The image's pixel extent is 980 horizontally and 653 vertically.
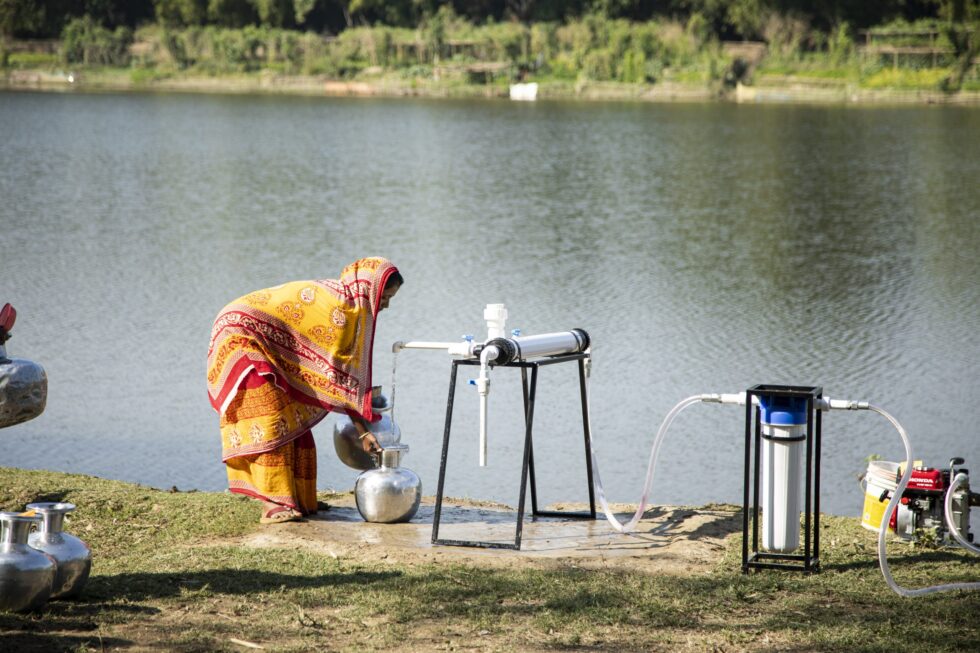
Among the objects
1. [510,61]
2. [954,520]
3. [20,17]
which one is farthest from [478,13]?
[954,520]

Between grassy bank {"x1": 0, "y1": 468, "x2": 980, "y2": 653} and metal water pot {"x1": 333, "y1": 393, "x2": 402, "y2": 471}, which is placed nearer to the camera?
grassy bank {"x1": 0, "y1": 468, "x2": 980, "y2": 653}

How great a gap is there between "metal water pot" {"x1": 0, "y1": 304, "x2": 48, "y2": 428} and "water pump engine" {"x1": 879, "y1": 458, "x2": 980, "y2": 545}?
144 inches

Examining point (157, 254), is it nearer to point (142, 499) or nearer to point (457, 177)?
point (457, 177)

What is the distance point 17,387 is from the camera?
5625 mm

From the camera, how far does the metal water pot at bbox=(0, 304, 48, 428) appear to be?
561 centimetres

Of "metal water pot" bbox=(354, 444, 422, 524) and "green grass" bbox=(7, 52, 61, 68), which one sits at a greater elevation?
"green grass" bbox=(7, 52, 61, 68)

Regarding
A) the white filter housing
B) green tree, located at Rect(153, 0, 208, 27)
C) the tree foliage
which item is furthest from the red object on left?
green tree, located at Rect(153, 0, 208, 27)

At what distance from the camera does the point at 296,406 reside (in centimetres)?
645

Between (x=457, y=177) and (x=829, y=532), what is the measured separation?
22.0 meters

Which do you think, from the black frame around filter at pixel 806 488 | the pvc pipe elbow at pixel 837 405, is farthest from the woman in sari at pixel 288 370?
the pvc pipe elbow at pixel 837 405

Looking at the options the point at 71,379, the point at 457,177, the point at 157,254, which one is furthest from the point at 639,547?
the point at 457,177

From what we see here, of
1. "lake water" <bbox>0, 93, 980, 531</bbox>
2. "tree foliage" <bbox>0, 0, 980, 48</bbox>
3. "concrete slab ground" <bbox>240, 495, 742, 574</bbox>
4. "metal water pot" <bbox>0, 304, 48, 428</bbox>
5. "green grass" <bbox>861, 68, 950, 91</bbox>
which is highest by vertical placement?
"tree foliage" <bbox>0, 0, 980, 48</bbox>

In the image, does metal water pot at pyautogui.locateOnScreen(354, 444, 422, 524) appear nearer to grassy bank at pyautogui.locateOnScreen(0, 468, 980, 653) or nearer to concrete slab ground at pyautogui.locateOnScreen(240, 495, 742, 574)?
concrete slab ground at pyautogui.locateOnScreen(240, 495, 742, 574)

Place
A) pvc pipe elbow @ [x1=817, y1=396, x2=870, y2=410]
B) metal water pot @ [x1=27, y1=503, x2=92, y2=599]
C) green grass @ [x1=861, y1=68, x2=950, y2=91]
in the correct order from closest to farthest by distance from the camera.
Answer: metal water pot @ [x1=27, y1=503, x2=92, y2=599] < pvc pipe elbow @ [x1=817, y1=396, x2=870, y2=410] < green grass @ [x1=861, y1=68, x2=950, y2=91]
